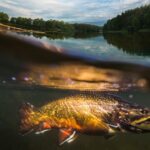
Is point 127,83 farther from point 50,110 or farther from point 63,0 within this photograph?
point 63,0

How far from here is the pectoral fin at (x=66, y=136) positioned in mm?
1862

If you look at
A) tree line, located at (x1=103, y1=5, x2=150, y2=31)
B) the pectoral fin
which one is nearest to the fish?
the pectoral fin

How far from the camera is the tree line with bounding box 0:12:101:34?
1.91 meters

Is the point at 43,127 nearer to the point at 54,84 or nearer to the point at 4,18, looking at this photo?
the point at 54,84

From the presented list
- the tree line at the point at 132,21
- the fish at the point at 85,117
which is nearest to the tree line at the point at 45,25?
the tree line at the point at 132,21

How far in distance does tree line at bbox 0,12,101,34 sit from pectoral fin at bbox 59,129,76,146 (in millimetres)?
556

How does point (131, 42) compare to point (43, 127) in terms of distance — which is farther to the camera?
point (131, 42)

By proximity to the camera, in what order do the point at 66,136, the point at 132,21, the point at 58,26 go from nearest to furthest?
the point at 66,136
the point at 58,26
the point at 132,21

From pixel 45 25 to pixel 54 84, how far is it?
0.34m

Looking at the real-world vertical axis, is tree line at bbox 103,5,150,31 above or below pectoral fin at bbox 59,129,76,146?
above

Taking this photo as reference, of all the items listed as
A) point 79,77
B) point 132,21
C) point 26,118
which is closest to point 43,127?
point 26,118

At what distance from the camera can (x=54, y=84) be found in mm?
1904

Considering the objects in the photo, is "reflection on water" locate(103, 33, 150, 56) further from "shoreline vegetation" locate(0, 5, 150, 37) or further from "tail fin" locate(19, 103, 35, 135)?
"tail fin" locate(19, 103, 35, 135)

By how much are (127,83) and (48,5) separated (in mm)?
616
